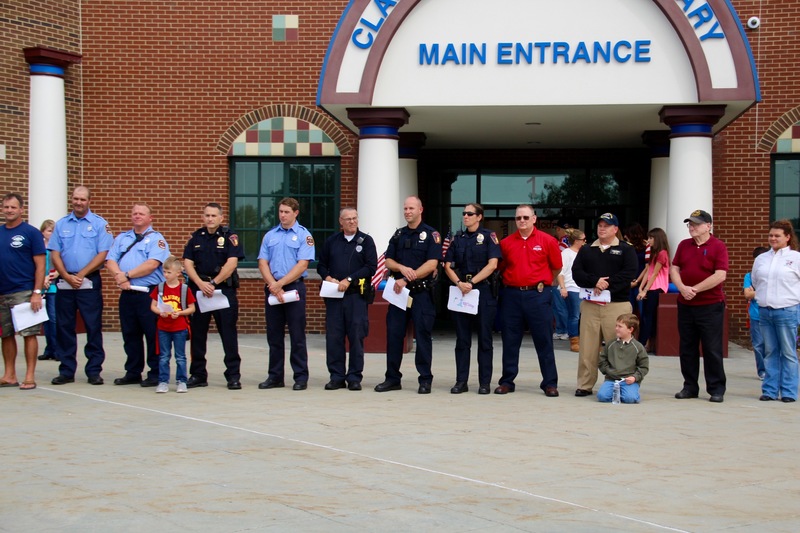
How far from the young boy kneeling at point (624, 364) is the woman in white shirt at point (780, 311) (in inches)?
51.0

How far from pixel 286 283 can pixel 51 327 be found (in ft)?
12.1

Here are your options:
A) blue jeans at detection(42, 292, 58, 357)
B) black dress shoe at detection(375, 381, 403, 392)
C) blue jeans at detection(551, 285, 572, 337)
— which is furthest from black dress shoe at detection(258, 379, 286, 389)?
blue jeans at detection(551, 285, 572, 337)

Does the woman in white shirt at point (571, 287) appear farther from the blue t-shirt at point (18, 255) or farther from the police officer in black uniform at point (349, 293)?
the blue t-shirt at point (18, 255)

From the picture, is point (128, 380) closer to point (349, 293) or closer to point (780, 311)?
point (349, 293)

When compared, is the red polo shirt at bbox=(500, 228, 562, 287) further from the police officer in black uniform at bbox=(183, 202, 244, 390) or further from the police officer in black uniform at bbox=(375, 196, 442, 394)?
the police officer in black uniform at bbox=(183, 202, 244, 390)

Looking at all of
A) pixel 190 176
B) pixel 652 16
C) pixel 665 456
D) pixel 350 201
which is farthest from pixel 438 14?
pixel 665 456

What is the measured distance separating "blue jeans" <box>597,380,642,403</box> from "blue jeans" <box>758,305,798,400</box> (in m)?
1.37

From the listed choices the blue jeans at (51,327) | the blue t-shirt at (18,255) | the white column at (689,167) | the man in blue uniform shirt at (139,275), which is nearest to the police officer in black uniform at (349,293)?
the man in blue uniform shirt at (139,275)

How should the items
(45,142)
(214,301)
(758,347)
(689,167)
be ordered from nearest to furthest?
(214,301) → (758,347) → (689,167) → (45,142)

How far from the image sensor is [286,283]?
1059 centimetres

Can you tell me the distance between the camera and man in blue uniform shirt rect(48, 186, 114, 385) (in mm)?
10836

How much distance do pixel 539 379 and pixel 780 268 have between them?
288 centimetres

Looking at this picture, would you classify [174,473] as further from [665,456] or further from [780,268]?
[780,268]

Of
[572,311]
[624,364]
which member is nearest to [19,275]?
[624,364]
